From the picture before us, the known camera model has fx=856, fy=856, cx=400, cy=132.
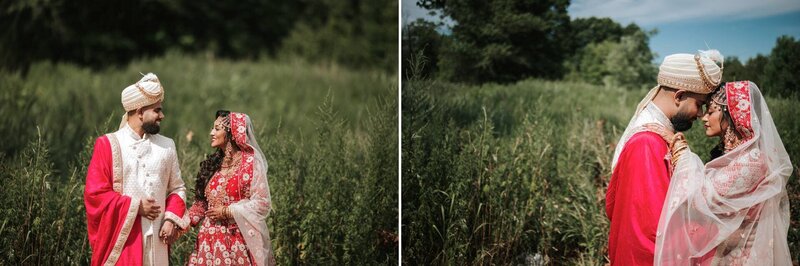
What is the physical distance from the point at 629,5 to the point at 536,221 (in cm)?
170

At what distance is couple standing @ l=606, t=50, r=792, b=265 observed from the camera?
4156 millimetres

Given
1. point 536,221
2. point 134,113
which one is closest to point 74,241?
point 134,113

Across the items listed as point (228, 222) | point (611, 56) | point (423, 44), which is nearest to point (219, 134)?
point (228, 222)

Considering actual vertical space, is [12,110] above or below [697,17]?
below

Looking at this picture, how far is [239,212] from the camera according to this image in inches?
180

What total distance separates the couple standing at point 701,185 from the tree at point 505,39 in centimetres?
205

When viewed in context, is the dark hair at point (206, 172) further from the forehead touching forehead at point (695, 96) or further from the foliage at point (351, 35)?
the foliage at point (351, 35)

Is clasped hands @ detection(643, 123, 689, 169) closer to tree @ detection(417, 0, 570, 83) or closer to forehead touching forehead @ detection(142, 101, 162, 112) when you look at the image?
tree @ detection(417, 0, 570, 83)

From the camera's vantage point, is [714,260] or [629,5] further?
[629,5]

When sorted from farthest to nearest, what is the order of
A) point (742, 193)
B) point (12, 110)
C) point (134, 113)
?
point (12, 110) < point (134, 113) < point (742, 193)

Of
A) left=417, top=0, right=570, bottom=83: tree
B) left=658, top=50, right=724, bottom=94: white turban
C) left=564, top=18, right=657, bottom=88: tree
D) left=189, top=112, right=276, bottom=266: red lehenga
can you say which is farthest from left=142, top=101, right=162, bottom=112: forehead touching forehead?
left=564, top=18, right=657, bottom=88: tree

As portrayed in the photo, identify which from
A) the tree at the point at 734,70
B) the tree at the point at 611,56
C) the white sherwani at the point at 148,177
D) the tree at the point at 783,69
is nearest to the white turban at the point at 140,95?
the white sherwani at the point at 148,177

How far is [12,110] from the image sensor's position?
26.0ft

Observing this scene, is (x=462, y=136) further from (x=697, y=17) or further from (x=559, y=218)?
(x=697, y=17)
